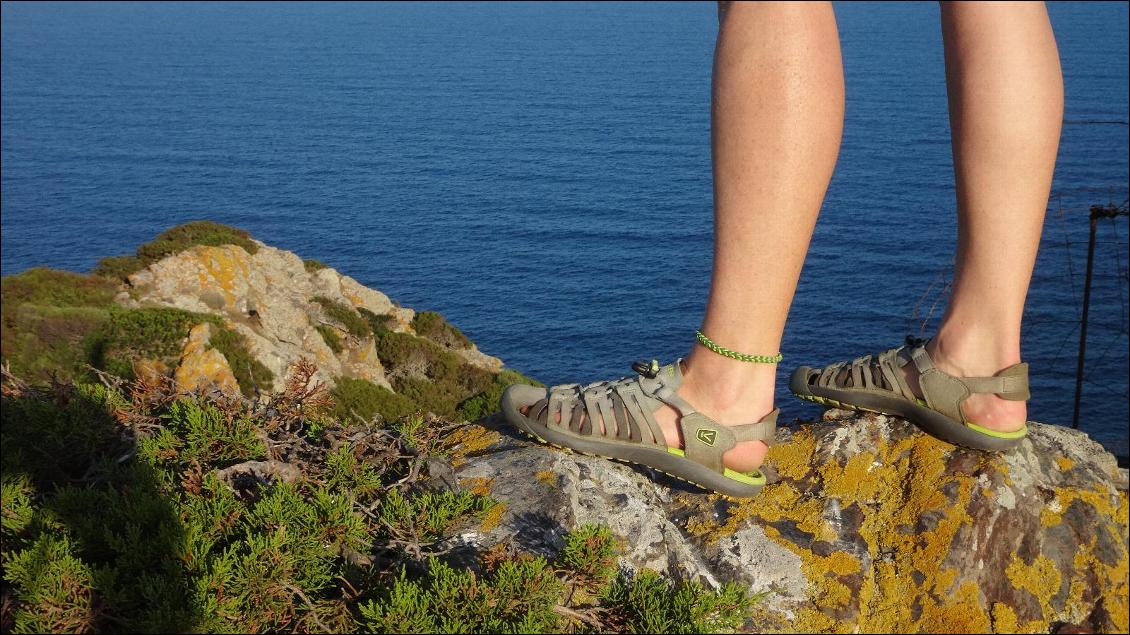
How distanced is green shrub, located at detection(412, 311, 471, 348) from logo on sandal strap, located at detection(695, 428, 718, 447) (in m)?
20.6

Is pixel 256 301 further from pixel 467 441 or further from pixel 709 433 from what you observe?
pixel 709 433

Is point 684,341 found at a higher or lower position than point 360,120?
lower

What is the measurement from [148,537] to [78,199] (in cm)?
6825

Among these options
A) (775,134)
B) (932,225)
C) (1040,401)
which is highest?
(775,134)

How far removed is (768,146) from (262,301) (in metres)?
17.9

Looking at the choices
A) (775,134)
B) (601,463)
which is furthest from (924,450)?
(775,134)

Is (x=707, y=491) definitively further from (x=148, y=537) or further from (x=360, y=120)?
(x=360, y=120)

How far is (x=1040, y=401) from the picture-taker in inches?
1844

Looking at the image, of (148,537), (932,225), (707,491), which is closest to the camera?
(148,537)

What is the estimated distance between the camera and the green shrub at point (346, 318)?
791 inches

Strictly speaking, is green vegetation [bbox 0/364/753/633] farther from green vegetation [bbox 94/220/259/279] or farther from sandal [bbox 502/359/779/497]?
Answer: green vegetation [bbox 94/220/259/279]

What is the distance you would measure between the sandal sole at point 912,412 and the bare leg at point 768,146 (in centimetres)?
80

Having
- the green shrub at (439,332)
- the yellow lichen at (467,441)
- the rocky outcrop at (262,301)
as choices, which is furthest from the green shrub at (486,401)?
the yellow lichen at (467,441)

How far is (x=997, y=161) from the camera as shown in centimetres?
246
